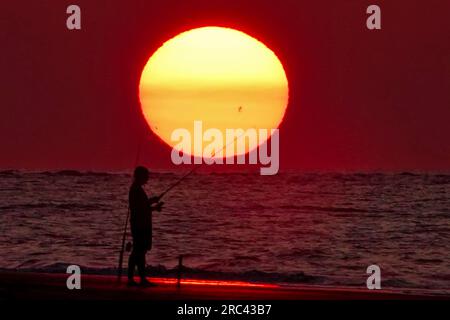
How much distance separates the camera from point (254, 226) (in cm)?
4147

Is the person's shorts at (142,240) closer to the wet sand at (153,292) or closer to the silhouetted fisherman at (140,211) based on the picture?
the silhouetted fisherman at (140,211)

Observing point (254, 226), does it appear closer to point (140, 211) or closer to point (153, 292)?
point (140, 211)

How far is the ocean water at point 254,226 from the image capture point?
2597 cm

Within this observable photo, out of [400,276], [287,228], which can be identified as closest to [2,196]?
[287,228]

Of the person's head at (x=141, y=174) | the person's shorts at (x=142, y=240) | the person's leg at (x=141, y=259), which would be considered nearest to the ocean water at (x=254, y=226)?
the person's leg at (x=141, y=259)

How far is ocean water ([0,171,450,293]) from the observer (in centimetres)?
2597

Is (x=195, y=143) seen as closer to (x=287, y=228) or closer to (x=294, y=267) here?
(x=287, y=228)

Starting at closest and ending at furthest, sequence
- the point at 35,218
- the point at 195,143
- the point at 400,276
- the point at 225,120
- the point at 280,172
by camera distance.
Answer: the point at 400,276, the point at 35,218, the point at 195,143, the point at 225,120, the point at 280,172

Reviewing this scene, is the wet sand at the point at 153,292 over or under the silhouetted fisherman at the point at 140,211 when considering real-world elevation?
under

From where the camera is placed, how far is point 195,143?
49531 mm

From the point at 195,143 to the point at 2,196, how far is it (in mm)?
13584

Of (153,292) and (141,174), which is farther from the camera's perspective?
(141,174)

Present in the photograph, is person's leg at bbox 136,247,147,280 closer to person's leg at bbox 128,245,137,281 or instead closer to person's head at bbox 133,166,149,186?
person's leg at bbox 128,245,137,281

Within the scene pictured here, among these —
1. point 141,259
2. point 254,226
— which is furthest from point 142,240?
point 254,226
